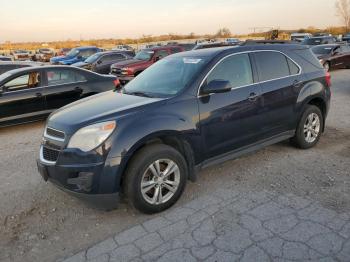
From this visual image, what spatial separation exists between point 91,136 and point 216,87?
5.06 feet

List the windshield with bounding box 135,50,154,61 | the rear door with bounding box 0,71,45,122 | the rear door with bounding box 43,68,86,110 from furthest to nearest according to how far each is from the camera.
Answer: the windshield with bounding box 135,50,154,61 → the rear door with bounding box 43,68,86,110 → the rear door with bounding box 0,71,45,122

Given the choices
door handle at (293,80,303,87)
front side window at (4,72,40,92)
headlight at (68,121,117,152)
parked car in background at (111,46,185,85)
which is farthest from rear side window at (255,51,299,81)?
parked car in background at (111,46,185,85)

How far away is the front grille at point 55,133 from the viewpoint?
11.9 ft

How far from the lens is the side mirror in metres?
4.02

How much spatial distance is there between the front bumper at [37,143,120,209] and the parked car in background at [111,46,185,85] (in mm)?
10963

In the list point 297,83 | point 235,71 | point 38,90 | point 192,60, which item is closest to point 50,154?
point 192,60

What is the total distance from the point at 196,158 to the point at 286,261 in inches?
62.4

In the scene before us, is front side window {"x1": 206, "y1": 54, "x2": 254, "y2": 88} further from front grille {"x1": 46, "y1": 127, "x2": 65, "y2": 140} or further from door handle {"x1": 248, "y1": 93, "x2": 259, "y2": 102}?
front grille {"x1": 46, "y1": 127, "x2": 65, "y2": 140}

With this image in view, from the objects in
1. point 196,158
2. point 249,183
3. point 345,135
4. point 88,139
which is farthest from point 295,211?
point 345,135

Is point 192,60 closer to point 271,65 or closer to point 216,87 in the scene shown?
point 216,87

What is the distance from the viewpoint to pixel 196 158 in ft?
13.4

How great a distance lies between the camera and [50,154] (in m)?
3.71

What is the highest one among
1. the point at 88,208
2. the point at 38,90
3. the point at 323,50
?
the point at 323,50

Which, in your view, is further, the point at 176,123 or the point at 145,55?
the point at 145,55
